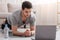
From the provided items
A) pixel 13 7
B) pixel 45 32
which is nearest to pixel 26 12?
pixel 45 32

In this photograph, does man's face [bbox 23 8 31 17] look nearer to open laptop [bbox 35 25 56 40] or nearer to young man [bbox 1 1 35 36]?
young man [bbox 1 1 35 36]

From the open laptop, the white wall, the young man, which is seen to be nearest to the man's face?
the young man

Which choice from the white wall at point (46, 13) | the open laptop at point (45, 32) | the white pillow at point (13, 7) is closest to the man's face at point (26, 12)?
the open laptop at point (45, 32)

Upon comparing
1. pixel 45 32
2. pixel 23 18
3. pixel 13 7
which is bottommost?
pixel 45 32

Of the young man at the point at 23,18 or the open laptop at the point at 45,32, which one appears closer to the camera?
the open laptop at the point at 45,32

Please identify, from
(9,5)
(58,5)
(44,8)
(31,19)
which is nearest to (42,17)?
(44,8)

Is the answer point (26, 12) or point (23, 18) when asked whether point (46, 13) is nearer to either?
point (23, 18)

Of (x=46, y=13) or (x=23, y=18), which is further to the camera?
(x=46, y=13)

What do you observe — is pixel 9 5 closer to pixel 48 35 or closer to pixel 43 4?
pixel 43 4

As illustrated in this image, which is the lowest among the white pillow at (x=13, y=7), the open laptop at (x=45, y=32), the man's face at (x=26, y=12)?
the open laptop at (x=45, y=32)

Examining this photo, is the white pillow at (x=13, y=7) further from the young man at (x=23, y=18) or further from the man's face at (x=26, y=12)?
the man's face at (x=26, y=12)

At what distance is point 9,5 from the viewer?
173 inches

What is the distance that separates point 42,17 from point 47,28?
290 centimetres

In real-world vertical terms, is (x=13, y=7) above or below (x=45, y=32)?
above
